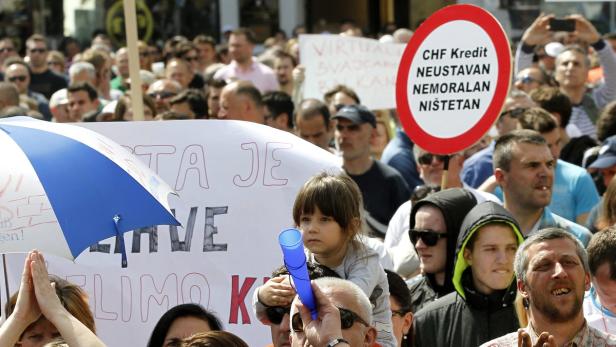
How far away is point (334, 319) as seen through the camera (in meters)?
3.84

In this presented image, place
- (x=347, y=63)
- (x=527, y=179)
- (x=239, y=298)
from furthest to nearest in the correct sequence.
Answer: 1. (x=347, y=63)
2. (x=527, y=179)
3. (x=239, y=298)

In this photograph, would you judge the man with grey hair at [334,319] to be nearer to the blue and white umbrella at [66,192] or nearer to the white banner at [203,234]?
the blue and white umbrella at [66,192]

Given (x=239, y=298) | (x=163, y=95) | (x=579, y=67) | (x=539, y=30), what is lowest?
(x=239, y=298)

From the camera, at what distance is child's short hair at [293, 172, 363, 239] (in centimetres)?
517

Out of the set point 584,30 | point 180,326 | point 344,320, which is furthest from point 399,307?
point 584,30

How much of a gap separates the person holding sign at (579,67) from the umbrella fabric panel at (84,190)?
6.49 m

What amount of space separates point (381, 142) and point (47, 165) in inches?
242

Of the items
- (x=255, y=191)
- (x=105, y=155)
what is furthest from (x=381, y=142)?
(x=105, y=155)

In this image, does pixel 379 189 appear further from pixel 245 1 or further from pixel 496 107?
pixel 245 1

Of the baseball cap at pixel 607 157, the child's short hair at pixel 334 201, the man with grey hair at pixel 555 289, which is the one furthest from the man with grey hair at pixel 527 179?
the man with grey hair at pixel 555 289

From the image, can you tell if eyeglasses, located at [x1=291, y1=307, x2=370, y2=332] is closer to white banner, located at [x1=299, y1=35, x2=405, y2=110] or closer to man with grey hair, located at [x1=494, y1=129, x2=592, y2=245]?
man with grey hair, located at [x1=494, y1=129, x2=592, y2=245]

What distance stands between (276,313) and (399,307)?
1088 millimetres

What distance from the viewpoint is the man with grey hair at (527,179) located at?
6836mm

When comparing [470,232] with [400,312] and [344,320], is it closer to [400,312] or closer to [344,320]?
[400,312]
